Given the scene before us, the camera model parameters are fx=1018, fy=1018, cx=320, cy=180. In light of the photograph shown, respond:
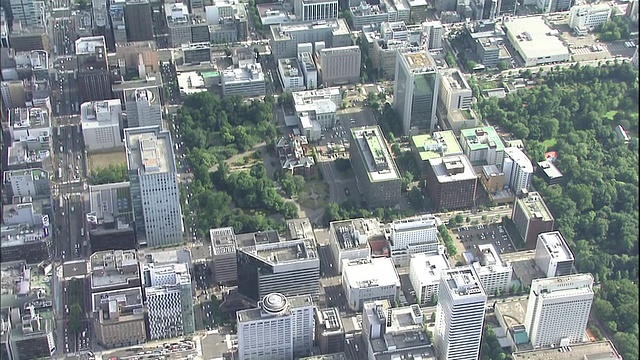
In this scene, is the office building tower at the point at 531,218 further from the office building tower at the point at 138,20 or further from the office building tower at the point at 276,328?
the office building tower at the point at 138,20

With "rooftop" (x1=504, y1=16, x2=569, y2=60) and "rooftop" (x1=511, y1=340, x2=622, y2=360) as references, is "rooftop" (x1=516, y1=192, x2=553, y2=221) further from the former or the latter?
"rooftop" (x1=504, y1=16, x2=569, y2=60)

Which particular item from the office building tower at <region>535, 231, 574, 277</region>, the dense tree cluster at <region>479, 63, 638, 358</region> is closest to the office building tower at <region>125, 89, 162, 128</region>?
the dense tree cluster at <region>479, 63, 638, 358</region>

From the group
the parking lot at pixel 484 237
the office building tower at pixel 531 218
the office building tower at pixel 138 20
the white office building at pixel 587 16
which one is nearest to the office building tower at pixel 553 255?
the office building tower at pixel 531 218

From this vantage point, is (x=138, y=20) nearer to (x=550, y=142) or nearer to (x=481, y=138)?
(x=481, y=138)

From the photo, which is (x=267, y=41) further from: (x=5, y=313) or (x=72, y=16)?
(x=5, y=313)

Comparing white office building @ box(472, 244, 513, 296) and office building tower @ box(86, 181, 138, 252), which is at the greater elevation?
office building tower @ box(86, 181, 138, 252)

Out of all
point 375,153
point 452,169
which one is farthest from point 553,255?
point 375,153
